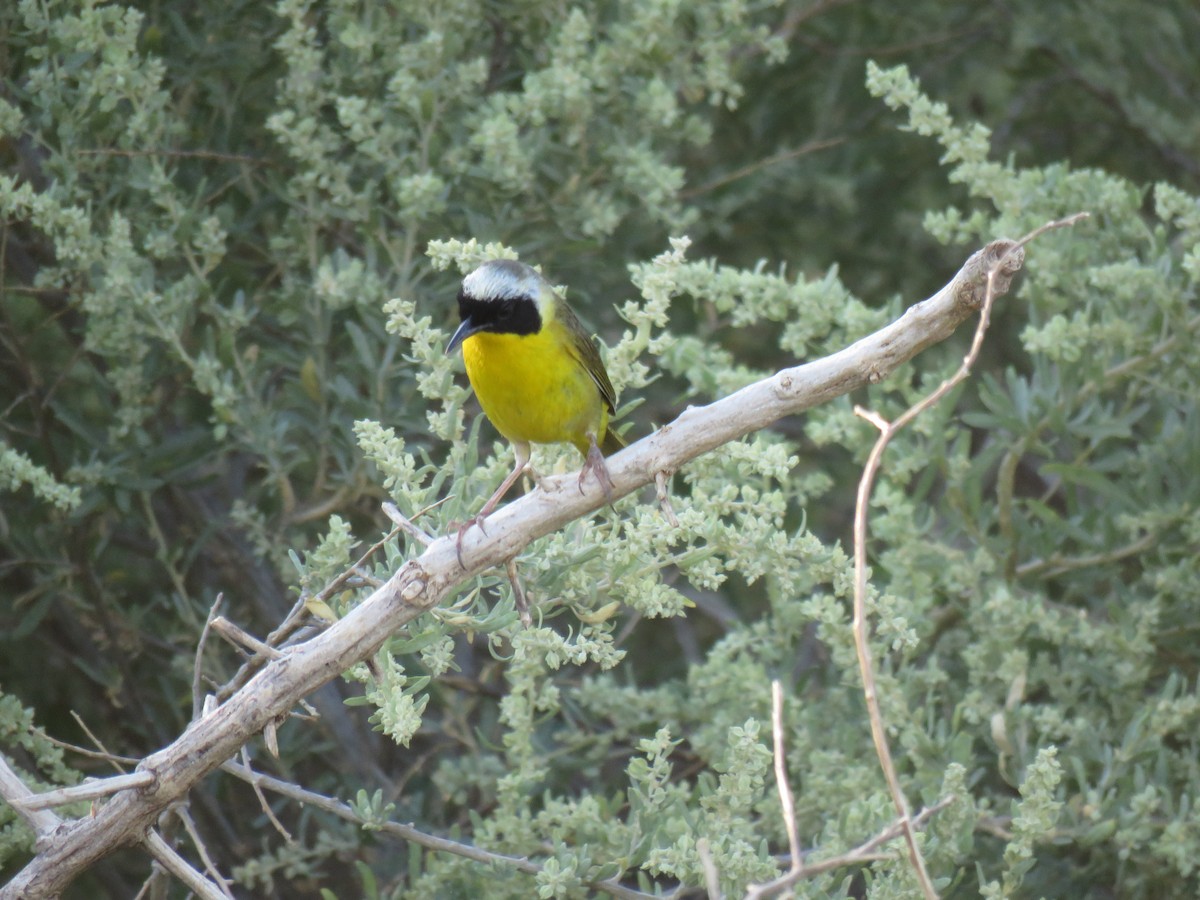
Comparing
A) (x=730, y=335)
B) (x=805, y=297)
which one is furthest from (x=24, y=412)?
(x=730, y=335)

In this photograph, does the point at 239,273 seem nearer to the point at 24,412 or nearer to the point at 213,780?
the point at 24,412

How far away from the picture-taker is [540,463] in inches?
138

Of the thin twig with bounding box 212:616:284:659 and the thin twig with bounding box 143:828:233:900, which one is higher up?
the thin twig with bounding box 212:616:284:659

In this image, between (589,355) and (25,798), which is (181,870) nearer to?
(25,798)

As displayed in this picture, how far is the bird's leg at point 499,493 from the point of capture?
106 inches

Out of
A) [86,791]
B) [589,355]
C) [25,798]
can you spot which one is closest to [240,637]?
[86,791]

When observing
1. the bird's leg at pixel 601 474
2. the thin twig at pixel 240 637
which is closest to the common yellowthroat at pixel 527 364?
the bird's leg at pixel 601 474

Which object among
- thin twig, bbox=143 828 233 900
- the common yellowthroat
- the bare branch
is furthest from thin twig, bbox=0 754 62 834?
the common yellowthroat

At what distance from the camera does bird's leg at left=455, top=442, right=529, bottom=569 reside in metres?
2.69

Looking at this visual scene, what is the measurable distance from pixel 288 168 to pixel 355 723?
1762mm

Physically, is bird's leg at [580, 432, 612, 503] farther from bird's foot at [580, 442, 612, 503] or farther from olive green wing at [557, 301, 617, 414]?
olive green wing at [557, 301, 617, 414]

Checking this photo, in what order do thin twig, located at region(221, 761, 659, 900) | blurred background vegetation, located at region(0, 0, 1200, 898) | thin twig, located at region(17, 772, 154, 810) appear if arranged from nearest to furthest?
thin twig, located at region(17, 772, 154, 810), thin twig, located at region(221, 761, 659, 900), blurred background vegetation, located at region(0, 0, 1200, 898)

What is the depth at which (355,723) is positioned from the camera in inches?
184

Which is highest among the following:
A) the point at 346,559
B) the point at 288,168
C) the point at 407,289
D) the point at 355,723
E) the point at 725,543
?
the point at 288,168
